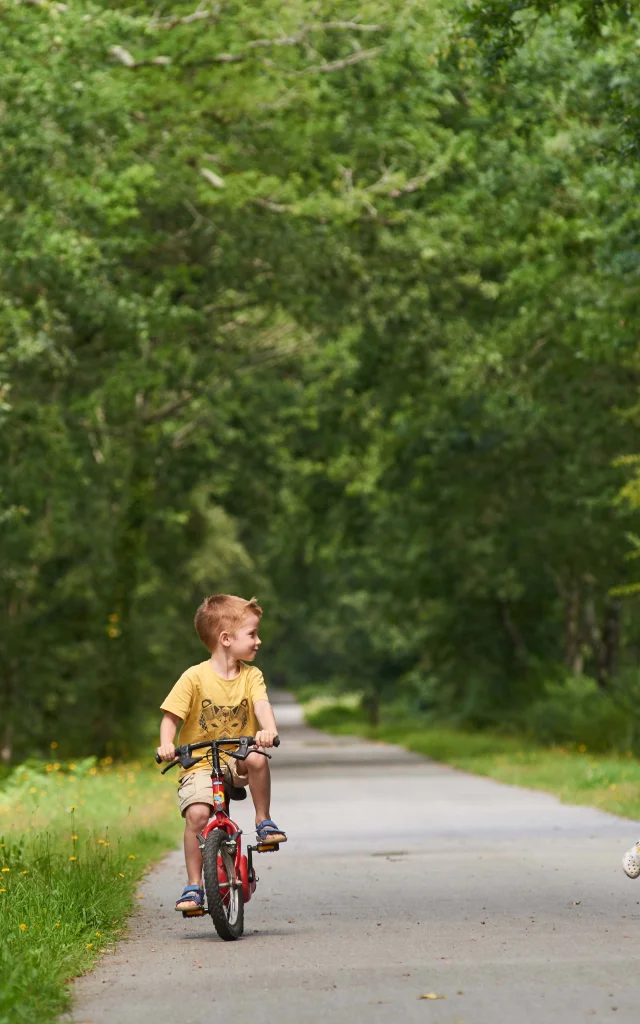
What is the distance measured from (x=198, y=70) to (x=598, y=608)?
16980mm

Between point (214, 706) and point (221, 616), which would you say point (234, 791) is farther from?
point (221, 616)

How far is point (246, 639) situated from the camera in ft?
32.0

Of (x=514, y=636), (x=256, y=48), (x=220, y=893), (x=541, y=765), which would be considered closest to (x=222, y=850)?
(x=220, y=893)

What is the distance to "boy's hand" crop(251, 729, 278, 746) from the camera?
30.9ft

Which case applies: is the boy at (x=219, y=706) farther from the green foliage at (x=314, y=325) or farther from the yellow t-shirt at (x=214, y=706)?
the green foliage at (x=314, y=325)

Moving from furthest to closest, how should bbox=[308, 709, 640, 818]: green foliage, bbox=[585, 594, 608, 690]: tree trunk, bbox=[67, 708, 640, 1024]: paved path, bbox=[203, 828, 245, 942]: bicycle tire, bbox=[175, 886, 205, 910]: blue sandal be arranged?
bbox=[585, 594, 608, 690]: tree trunk
bbox=[308, 709, 640, 818]: green foliage
bbox=[175, 886, 205, 910]: blue sandal
bbox=[203, 828, 245, 942]: bicycle tire
bbox=[67, 708, 640, 1024]: paved path

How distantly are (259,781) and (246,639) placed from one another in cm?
72

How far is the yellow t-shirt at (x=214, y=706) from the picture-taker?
9719 millimetres

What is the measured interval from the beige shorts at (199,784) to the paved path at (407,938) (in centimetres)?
69

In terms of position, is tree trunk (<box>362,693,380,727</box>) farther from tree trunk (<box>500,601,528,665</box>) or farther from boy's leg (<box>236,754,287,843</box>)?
boy's leg (<box>236,754,287,843</box>)

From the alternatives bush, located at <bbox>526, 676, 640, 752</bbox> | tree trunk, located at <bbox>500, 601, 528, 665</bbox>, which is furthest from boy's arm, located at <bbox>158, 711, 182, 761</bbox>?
tree trunk, located at <bbox>500, 601, 528, 665</bbox>

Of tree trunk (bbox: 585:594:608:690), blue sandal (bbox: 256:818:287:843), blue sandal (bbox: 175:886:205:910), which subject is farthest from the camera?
tree trunk (bbox: 585:594:608:690)

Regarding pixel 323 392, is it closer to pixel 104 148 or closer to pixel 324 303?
pixel 324 303

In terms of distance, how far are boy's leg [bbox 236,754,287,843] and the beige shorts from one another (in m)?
0.06
